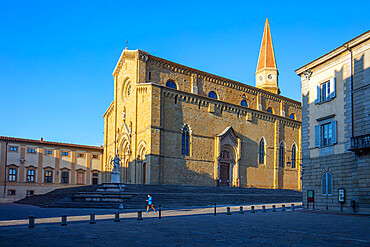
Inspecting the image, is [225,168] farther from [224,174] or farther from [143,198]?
[143,198]

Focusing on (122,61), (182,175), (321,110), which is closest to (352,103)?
(321,110)

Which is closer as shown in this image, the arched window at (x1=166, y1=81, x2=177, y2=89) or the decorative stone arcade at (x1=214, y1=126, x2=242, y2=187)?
the arched window at (x1=166, y1=81, x2=177, y2=89)

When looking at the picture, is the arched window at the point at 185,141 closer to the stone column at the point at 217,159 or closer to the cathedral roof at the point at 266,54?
the stone column at the point at 217,159

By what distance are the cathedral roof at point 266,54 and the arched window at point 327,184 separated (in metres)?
37.6

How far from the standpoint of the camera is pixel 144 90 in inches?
1571

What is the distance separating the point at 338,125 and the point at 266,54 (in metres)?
39.2

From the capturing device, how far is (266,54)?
60500 mm

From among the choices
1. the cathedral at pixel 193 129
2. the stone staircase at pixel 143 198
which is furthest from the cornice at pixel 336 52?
the cathedral at pixel 193 129

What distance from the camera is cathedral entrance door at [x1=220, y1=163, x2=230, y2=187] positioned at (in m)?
44.0

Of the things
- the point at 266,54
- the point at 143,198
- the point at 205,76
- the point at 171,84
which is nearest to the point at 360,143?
the point at 143,198

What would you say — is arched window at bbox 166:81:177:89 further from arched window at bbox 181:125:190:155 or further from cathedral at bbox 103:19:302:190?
arched window at bbox 181:125:190:155

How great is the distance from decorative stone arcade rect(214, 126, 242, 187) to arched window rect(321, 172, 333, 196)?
65.0ft

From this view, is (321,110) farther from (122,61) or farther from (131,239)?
(122,61)

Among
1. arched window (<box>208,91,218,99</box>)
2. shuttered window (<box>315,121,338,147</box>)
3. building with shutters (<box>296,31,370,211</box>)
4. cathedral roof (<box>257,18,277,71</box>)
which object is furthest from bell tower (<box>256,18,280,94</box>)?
shuttered window (<box>315,121,338,147</box>)
